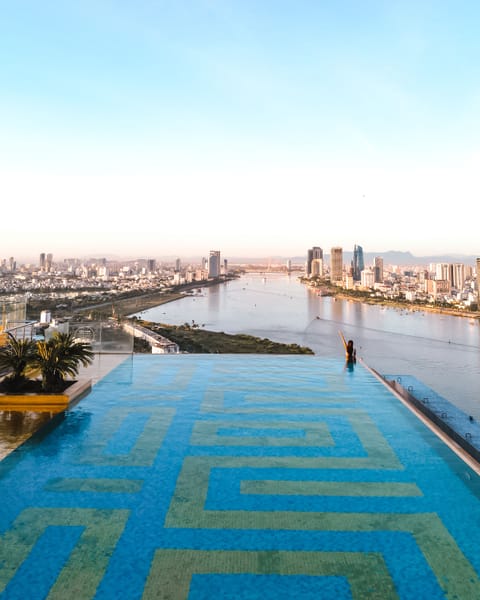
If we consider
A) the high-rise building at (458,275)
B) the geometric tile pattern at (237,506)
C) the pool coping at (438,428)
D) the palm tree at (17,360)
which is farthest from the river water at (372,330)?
the high-rise building at (458,275)

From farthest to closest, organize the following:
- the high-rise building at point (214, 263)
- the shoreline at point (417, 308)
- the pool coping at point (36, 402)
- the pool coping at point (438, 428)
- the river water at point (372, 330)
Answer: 1. the high-rise building at point (214, 263)
2. the shoreline at point (417, 308)
3. the river water at point (372, 330)
4. the pool coping at point (36, 402)
5. the pool coping at point (438, 428)

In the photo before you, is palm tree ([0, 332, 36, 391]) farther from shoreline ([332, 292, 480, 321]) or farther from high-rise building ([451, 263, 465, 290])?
high-rise building ([451, 263, 465, 290])

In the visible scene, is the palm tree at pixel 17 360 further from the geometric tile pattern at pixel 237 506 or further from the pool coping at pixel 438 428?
the pool coping at pixel 438 428

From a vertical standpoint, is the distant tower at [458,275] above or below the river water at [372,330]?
above

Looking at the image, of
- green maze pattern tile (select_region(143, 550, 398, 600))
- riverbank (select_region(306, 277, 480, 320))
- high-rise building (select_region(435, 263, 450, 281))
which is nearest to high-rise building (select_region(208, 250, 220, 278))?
riverbank (select_region(306, 277, 480, 320))

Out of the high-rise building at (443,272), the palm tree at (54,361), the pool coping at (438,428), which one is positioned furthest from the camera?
the high-rise building at (443,272)

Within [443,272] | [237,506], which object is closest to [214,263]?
[443,272]

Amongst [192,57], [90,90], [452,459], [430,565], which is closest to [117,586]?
[430,565]

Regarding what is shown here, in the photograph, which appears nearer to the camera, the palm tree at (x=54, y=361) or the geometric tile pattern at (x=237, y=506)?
the geometric tile pattern at (x=237, y=506)
